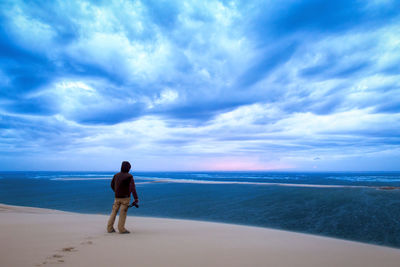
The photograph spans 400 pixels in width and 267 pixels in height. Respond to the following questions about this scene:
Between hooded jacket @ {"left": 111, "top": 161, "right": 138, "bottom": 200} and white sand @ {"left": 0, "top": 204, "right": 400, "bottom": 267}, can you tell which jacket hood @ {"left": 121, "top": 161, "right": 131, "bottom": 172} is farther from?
white sand @ {"left": 0, "top": 204, "right": 400, "bottom": 267}

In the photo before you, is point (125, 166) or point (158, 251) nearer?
point (158, 251)

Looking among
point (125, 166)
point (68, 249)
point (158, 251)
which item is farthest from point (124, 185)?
point (158, 251)

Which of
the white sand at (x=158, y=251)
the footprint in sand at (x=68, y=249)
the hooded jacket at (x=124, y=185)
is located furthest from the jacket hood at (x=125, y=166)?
the footprint in sand at (x=68, y=249)

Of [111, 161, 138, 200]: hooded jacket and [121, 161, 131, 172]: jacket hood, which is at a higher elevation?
[121, 161, 131, 172]: jacket hood

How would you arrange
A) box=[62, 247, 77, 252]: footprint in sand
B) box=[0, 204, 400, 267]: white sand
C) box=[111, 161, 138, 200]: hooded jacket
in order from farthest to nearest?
1. box=[111, 161, 138, 200]: hooded jacket
2. box=[62, 247, 77, 252]: footprint in sand
3. box=[0, 204, 400, 267]: white sand

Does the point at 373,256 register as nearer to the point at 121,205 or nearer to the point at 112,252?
the point at 112,252

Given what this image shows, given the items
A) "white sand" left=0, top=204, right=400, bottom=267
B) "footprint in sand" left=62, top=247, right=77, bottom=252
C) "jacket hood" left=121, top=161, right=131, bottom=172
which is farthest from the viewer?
"jacket hood" left=121, top=161, right=131, bottom=172

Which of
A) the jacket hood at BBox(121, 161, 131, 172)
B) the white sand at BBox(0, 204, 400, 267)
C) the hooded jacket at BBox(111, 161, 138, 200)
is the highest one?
the jacket hood at BBox(121, 161, 131, 172)

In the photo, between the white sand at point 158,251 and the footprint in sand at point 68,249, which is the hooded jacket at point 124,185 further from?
the footprint in sand at point 68,249

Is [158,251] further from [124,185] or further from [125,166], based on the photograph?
[125,166]

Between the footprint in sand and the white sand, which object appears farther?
the footprint in sand

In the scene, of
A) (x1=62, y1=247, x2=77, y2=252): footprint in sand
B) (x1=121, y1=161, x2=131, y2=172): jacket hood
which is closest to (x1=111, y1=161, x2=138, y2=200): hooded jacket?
(x1=121, y1=161, x2=131, y2=172): jacket hood

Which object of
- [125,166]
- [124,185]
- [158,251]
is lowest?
[158,251]

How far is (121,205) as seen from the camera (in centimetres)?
809
